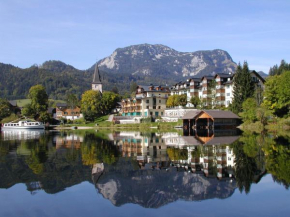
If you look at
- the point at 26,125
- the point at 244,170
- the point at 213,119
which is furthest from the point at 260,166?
the point at 26,125

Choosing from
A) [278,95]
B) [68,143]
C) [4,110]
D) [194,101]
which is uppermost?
[278,95]

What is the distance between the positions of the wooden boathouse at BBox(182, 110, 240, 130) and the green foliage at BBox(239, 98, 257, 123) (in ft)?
5.44

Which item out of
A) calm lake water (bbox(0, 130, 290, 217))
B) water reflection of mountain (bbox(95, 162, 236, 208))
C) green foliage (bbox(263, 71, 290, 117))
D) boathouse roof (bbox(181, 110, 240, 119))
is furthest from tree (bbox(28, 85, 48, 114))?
water reflection of mountain (bbox(95, 162, 236, 208))

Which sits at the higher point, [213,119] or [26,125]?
[213,119]

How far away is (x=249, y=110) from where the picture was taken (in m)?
63.8

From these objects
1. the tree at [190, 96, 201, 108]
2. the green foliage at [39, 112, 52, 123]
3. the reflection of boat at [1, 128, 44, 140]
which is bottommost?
the reflection of boat at [1, 128, 44, 140]

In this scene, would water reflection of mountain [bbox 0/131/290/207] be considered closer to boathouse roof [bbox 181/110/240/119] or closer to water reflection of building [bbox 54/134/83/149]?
water reflection of building [bbox 54/134/83/149]

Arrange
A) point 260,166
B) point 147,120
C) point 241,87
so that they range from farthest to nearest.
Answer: point 147,120 → point 241,87 → point 260,166

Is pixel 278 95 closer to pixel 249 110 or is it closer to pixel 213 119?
pixel 249 110

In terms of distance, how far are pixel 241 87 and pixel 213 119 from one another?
1504 cm

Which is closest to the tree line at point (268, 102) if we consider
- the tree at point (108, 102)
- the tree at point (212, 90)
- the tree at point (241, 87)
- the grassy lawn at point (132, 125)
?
the tree at point (241, 87)

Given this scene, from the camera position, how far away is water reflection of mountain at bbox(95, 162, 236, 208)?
13.5 m

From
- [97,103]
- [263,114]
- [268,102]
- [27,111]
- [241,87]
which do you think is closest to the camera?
[263,114]

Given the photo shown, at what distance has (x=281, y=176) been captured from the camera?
53.6ft
